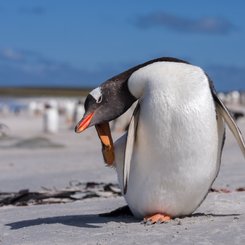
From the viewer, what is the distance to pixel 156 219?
625 cm

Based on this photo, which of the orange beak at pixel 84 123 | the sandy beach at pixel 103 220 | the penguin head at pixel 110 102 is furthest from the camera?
the penguin head at pixel 110 102

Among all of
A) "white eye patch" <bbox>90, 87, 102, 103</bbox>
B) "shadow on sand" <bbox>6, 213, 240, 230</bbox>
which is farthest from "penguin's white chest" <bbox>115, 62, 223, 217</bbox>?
"white eye patch" <bbox>90, 87, 102, 103</bbox>

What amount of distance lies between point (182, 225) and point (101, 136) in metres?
1.02

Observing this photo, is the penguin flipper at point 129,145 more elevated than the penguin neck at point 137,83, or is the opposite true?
the penguin neck at point 137,83

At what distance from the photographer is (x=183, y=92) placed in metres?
6.02

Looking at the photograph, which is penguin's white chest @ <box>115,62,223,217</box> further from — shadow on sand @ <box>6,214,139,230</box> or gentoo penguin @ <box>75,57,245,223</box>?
shadow on sand @ <box>6,214,139,230</box>

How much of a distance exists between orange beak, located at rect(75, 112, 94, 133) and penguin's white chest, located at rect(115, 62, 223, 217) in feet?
1.36

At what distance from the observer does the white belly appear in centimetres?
602

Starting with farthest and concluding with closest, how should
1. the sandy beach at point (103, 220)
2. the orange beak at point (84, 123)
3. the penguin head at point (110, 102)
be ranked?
1. the penguin head at point (110, 102)
2. the orange beak at point (84, 123)
3. the sandy beach at point (103, 220)

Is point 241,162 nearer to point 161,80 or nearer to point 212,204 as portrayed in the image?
point 212,204

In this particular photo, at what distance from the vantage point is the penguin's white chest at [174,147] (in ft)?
19.7

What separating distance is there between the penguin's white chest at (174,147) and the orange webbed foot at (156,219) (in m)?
0.04

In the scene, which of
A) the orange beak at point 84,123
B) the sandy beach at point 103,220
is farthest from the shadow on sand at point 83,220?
the orange beak at point 84,123

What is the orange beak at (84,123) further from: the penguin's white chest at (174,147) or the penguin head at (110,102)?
the penguin's white chest at (174,147)
